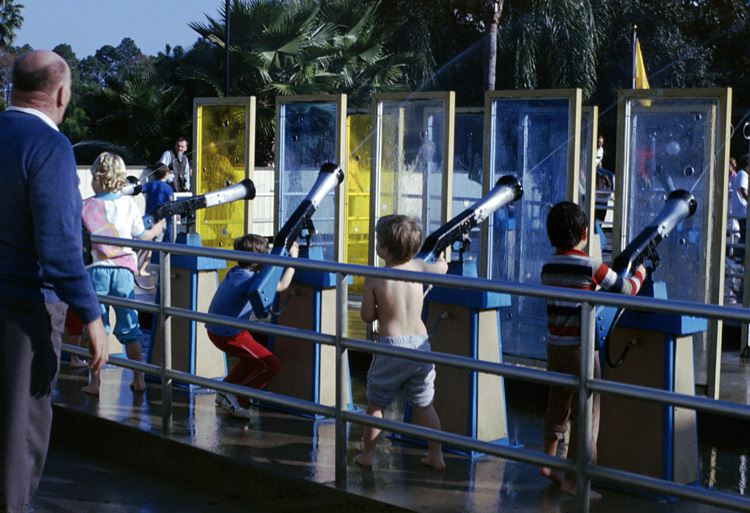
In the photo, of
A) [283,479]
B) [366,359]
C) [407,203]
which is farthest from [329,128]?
[283,479]

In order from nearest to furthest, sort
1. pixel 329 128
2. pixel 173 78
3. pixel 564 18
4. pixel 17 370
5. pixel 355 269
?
pixel 17 370 < pixel 355 269 < pixel 329 128 < pixel 173 78 < pixel 564 18

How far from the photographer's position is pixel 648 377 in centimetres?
461

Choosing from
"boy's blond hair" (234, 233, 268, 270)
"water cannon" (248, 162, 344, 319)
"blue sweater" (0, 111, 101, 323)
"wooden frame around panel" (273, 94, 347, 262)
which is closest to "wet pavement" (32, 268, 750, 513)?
"water cannon" (248, 162, 344, 319)

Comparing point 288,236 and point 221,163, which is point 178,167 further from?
point 288,236

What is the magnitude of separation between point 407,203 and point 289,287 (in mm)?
3360

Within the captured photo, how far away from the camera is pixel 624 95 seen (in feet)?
20.9

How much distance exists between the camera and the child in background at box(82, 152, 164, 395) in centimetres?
606

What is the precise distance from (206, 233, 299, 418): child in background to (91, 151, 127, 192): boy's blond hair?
3.05 ft

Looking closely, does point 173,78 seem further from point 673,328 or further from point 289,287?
point 673,328

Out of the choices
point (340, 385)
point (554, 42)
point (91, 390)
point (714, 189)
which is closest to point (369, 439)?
point (340, 385)

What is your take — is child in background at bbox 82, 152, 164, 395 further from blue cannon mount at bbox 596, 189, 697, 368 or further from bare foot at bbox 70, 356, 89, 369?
blue cannon mount at bbox 596, 189, 697, 368

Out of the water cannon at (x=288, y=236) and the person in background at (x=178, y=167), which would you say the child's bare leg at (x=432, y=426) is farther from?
the person in background at (x=178, y=167)

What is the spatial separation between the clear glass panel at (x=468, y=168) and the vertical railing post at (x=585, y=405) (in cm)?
619

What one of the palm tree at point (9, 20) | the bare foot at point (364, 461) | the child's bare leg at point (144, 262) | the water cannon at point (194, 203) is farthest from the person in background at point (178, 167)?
the palm tree at point (9, 20)
